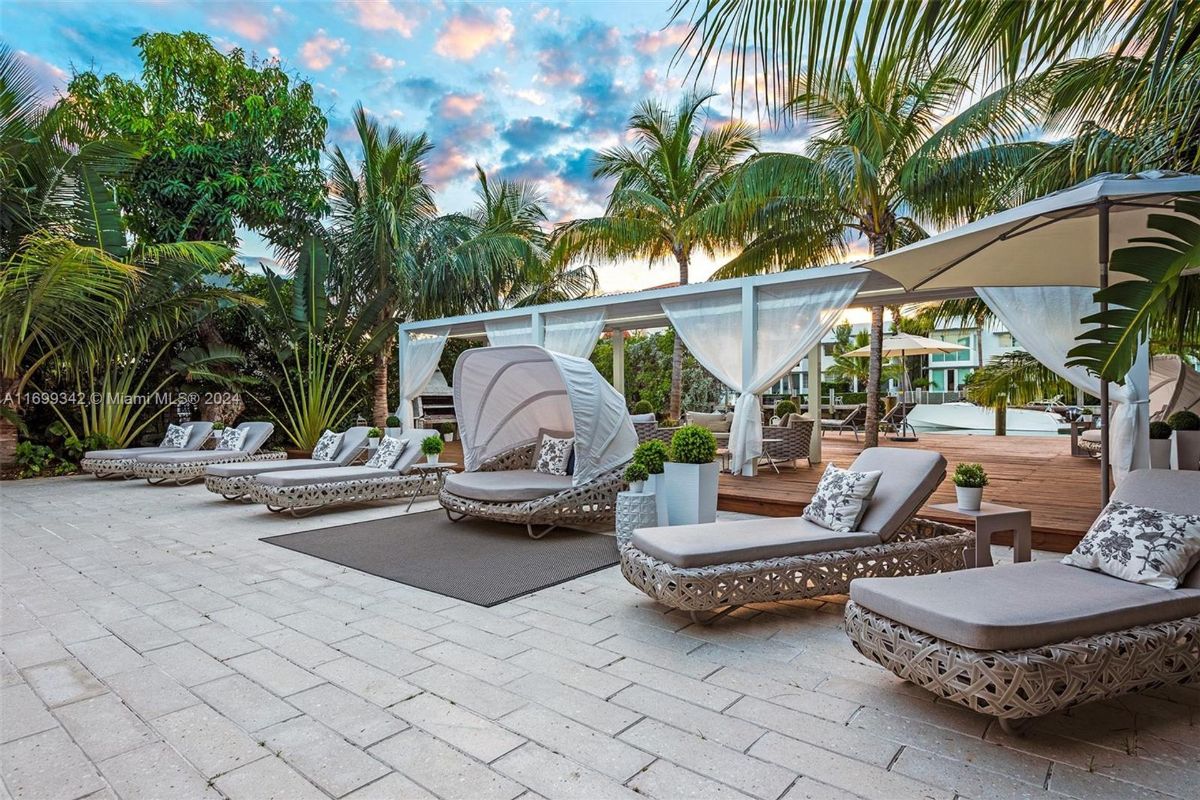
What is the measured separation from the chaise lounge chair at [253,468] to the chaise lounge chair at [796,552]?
5.99 m

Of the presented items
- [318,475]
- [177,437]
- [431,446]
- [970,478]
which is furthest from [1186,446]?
[177,437]

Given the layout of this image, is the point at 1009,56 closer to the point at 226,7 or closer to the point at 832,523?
the point at 832,523

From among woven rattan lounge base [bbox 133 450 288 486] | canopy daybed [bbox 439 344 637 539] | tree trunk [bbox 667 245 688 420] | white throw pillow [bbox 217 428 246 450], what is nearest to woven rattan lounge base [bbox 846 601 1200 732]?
canopy daybed [bbox 439 344 637 539]

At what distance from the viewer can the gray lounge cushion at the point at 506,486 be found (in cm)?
634

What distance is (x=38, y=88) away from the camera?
10.6 metres

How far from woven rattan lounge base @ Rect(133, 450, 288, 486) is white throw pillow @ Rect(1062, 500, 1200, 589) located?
10.6 metres

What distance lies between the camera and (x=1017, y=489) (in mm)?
7207

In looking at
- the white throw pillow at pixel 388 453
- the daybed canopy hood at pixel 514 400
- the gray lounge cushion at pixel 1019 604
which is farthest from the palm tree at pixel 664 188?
the gray lounge cushion at pixel 1019 604

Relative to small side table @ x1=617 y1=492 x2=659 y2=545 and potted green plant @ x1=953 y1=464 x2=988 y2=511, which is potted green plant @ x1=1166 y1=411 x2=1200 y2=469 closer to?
potted green plant @ x1=953 y1=464 x2=988 y2=511

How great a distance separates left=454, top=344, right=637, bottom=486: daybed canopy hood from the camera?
7.04 metres

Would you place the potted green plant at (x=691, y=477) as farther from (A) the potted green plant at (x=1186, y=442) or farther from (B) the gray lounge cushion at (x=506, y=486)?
(A) the potted green plant at (x=1186, y=442)

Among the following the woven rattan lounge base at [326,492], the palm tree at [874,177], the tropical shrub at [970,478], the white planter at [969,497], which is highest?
the palm tree at [874,177]

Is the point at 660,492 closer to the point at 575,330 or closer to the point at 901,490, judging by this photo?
the point at 901,490

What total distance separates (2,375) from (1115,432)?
50.3 feet
